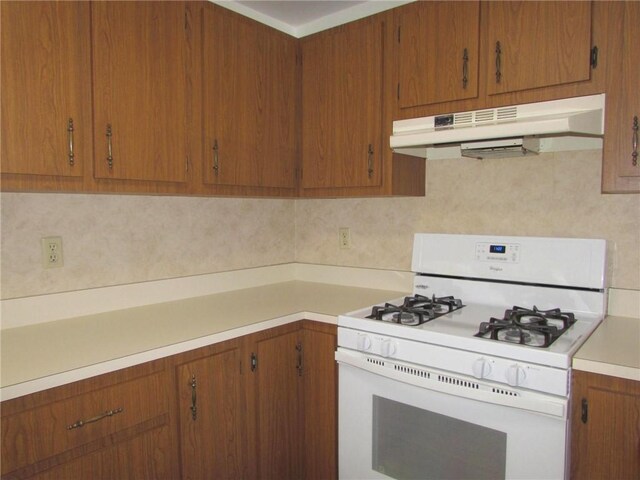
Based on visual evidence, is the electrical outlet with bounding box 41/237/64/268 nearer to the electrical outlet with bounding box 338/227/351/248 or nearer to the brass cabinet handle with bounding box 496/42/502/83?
the electrical outlet with bounding box 338/227/351/248

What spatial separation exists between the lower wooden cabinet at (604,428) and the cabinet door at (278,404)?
1.01 m

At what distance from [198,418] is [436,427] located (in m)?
0.79

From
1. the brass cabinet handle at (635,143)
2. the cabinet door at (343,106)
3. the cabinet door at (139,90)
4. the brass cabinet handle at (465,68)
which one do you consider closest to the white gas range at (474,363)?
the brass cabinet handle at (635,143)

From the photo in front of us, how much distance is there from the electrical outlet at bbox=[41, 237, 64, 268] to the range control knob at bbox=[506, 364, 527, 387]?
1.61 m

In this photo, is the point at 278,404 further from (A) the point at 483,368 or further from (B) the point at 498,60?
(B) the point at 498,60

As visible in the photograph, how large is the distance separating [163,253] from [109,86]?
2.54ft

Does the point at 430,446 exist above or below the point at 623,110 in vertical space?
below

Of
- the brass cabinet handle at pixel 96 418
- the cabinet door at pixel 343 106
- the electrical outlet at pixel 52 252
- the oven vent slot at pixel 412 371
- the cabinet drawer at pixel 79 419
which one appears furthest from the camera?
the cabinet door at pixel 343 106

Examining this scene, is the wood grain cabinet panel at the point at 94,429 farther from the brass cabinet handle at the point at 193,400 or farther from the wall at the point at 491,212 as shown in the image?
the wall at the point at 491,212

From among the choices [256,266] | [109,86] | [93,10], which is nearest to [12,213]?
[109,86]

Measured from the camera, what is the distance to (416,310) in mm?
1723

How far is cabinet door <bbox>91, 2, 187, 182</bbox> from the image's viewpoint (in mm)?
1543

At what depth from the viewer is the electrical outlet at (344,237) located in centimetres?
250

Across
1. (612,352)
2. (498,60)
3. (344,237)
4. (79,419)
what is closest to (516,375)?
(612,352)
